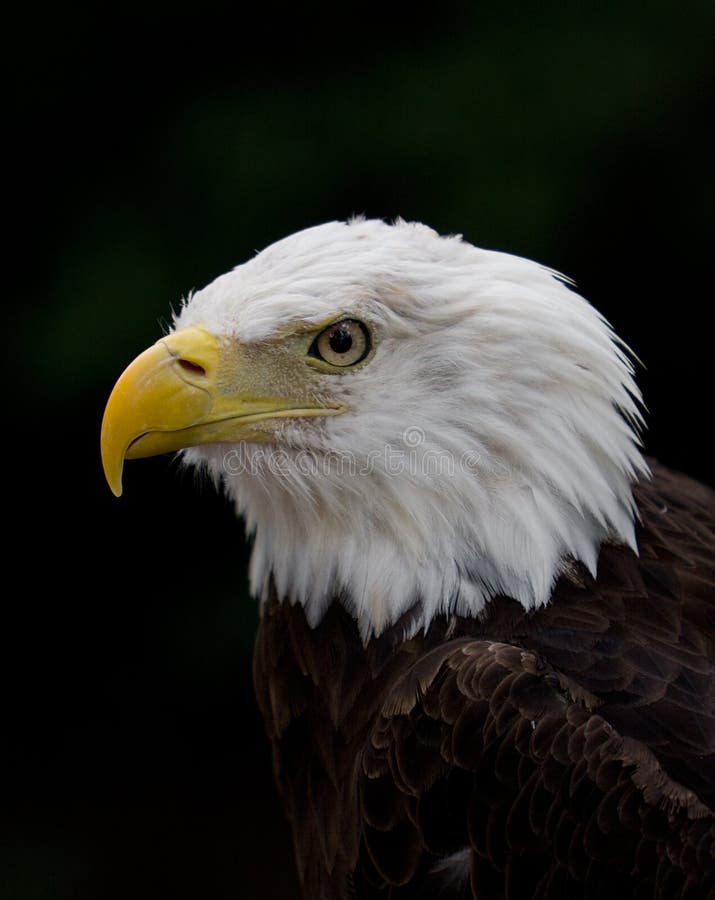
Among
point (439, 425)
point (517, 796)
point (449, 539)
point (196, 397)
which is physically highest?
point (196, 397)

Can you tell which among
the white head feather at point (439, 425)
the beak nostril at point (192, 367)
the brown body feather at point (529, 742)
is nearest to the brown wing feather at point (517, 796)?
the brown body feather at point (529, 742)

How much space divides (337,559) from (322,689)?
0.93 ft

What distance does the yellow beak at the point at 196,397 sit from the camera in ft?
6.95

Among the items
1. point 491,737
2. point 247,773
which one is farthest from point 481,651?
point 247,773

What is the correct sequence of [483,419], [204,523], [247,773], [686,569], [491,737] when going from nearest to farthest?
[491,737] < [483,419] < [686,569] < [204,523] < [247,773]

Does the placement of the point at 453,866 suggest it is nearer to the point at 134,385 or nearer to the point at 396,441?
the point at 396,441

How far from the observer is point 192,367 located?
213 cm

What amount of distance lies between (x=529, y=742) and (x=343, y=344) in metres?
0.79

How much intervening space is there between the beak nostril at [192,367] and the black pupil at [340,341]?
25cm

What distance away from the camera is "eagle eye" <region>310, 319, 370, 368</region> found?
214cm

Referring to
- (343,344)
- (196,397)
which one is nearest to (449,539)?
(343,344)

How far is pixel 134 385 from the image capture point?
212 centimetres

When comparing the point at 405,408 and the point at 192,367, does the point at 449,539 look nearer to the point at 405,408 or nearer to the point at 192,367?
the point at 405,408

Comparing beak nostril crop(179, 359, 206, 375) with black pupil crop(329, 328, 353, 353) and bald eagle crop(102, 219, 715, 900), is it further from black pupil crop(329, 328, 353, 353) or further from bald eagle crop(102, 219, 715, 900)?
black pupil crop(329, 328, 353, 353)
